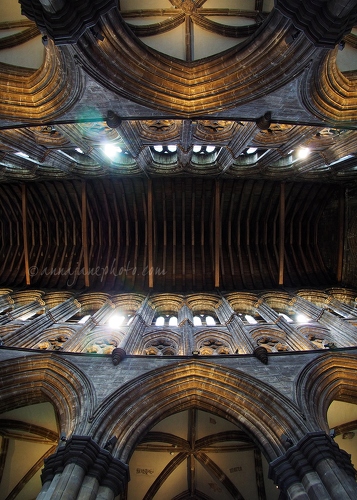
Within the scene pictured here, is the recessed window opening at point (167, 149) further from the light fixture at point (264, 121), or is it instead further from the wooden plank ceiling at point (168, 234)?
the light fixture at point (264, 121)

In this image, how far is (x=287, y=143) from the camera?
10.8 metres

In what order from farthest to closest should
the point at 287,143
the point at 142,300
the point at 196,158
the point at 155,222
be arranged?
the point at 155,222
the point at 196,158
the point at 142,300
the point at 287,143

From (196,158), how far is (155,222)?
3.70 m

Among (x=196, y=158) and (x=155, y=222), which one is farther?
(x=155, y=222)

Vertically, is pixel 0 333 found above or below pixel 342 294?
below

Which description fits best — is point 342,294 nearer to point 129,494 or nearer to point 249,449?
point 249,449

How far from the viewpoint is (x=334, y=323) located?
10.5 m

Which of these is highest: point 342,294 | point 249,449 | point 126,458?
point 342,294

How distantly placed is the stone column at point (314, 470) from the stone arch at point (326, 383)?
3.20 feet

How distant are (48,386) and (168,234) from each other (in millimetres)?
11205

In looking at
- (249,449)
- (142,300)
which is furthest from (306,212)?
(249,449)

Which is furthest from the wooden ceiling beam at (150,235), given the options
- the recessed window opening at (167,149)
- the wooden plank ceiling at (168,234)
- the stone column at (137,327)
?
the stone column at (137,327)

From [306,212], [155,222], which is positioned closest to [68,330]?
[155,222]

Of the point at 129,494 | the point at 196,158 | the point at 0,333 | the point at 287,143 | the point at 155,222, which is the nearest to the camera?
the point at 129,494
